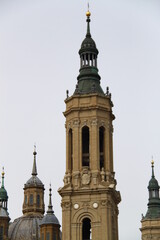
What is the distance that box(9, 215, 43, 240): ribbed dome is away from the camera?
114 meters

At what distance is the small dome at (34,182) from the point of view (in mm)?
124500

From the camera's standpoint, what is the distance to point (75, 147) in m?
81.2

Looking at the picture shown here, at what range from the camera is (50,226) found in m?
109

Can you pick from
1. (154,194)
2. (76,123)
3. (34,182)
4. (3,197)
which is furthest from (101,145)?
(3,197)

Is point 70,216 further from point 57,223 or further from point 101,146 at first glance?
point 57,223

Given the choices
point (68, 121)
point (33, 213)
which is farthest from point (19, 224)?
point (68, 121)

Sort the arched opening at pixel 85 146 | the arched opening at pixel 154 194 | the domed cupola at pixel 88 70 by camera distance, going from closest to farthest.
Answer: the arched opening at pixel 85 146
the domed cupola at pixel 88 70
the arched opening at pixel 154 194

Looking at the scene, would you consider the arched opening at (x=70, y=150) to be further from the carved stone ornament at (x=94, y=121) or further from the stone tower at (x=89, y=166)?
the carved stone ornament at (x=94, y=121)

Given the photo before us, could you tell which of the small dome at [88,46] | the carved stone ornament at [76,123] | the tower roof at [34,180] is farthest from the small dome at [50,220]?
the small dome at [88,46]

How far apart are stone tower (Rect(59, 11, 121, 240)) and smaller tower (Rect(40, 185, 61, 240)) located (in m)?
29.1

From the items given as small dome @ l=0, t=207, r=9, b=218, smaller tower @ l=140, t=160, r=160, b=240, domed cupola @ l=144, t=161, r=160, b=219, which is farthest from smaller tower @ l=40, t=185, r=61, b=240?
domed cupola @ l=144, t=161, r=160, b=219

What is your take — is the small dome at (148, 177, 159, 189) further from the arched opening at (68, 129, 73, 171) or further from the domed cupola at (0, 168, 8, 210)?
the arched opening at (68, 129, 73, 171)

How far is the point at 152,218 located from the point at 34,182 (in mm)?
20711

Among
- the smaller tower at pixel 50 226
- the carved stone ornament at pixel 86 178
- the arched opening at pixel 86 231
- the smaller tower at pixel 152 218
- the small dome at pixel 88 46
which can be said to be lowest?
the arched opening at pixel 86 231
